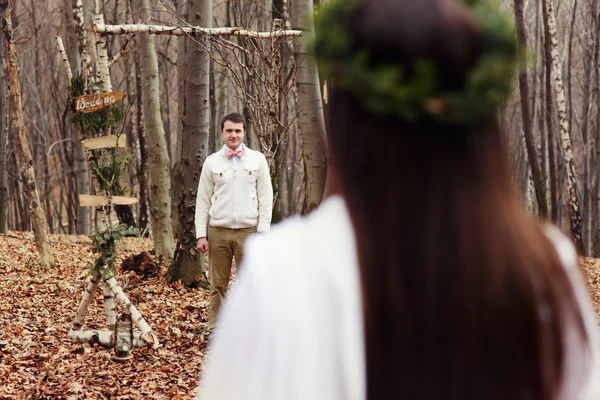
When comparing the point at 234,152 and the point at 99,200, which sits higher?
the point at 234,152

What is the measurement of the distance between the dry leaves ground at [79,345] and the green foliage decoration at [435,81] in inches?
222

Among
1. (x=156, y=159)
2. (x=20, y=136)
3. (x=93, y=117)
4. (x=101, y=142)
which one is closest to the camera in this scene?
(x=101, y=142)

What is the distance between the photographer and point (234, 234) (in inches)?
312

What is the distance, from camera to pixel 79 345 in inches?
305

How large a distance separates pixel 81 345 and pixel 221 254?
5.75 feet

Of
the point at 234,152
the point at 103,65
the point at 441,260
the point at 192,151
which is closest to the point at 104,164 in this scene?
the point at 103,65

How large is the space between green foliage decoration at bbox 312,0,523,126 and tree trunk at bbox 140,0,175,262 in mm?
→ 11746

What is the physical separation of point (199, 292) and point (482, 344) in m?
9.88

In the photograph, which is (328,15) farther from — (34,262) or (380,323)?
(34,262)

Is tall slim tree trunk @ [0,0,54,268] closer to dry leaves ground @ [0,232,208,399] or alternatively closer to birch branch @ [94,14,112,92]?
dry leaves ground @ [0,232,208,399]

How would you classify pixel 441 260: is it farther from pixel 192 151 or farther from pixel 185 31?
pixel 192 151

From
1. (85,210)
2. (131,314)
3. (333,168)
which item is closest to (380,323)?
(333,168)

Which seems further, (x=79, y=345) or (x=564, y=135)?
(x=564, y=135)

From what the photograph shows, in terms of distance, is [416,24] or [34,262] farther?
[34,262]
